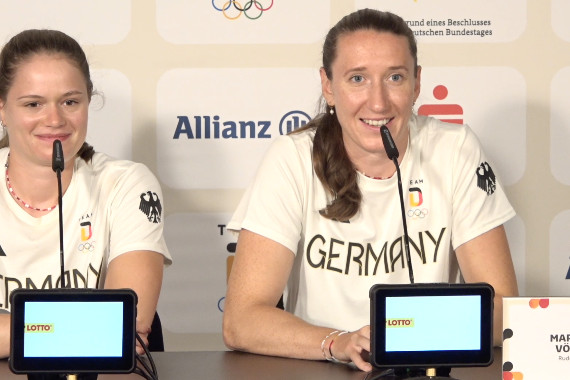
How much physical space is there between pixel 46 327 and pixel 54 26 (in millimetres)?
1460

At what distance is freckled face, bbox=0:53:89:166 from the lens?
189 cm

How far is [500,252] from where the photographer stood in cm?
189

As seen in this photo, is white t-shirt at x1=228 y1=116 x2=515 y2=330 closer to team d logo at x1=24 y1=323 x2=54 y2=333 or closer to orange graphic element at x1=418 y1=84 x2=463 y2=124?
orange graphic element at x1=418 y1=84 x2=463 y2=124

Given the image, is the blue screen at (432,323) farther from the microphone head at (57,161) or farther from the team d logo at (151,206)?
the team d logo at (151,206)

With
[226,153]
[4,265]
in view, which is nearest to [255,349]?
[4,265]

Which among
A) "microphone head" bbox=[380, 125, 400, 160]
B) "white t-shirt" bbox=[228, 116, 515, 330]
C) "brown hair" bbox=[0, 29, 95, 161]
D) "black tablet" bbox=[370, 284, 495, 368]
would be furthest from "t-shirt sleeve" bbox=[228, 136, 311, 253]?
"black tablet" bbox=[370, 284, 495, 368]

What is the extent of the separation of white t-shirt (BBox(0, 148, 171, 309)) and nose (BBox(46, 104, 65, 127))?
0.15m

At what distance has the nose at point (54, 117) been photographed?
6.15 ft

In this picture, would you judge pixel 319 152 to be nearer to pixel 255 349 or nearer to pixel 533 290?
pixel 255 349

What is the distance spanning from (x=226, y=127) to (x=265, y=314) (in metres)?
0.88

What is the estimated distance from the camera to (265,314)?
5.72ft

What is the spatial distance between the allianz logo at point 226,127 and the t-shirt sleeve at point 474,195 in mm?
633

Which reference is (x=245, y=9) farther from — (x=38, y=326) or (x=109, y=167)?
(x=38, y=326)

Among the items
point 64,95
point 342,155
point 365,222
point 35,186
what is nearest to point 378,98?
point 342,155
